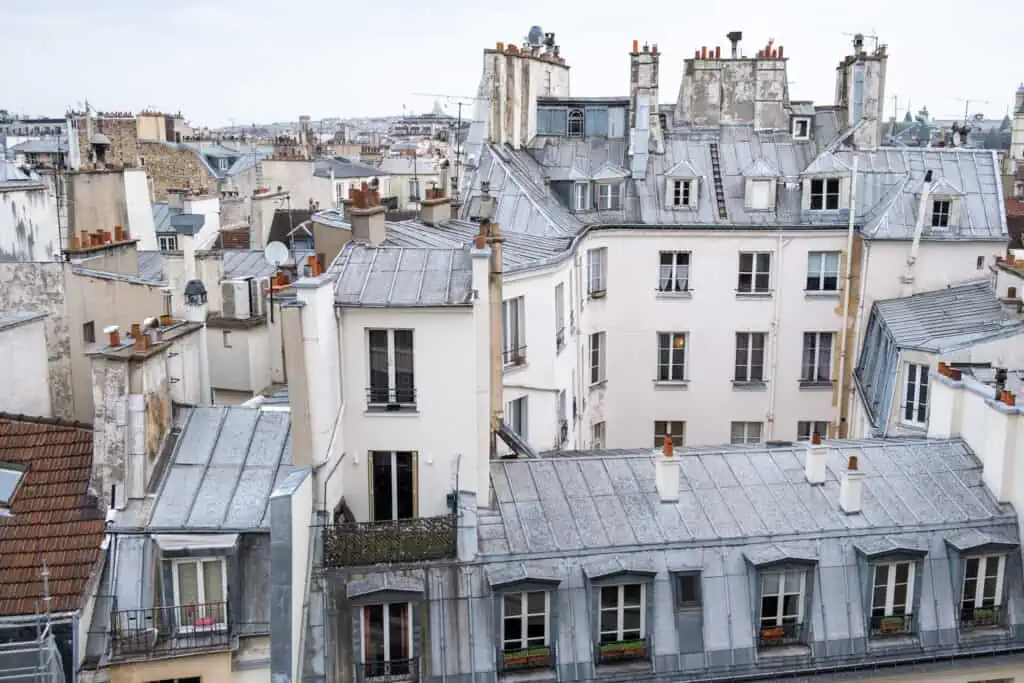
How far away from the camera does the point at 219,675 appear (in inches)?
559

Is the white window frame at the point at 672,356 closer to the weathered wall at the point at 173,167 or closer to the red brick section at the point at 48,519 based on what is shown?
the red brick section at the point at 48,519

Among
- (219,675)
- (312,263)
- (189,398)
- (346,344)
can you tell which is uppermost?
(312,263)

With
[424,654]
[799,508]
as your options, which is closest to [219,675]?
[424,654]

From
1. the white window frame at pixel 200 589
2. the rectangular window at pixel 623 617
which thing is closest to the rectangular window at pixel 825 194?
the rectangular window at pixel 623 617

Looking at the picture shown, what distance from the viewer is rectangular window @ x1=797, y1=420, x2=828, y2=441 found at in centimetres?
3150

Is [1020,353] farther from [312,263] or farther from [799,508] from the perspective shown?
[312,263]

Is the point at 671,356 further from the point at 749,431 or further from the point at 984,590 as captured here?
the point at 984,590

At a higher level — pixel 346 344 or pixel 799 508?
pixel 346 344

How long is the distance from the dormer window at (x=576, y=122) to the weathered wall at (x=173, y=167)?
40.6 metres

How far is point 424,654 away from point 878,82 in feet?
81.9

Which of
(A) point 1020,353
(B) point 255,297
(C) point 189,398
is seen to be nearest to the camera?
(C) point 189,398

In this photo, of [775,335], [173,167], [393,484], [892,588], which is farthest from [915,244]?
[173,167]

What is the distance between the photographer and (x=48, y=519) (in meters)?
14.8

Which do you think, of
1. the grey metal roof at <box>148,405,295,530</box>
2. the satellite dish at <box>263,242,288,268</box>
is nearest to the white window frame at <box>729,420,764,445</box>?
the satellite dish at <box>263,242,288,268</box>
